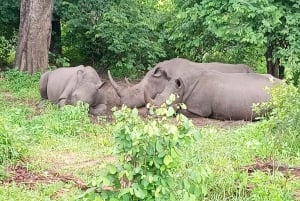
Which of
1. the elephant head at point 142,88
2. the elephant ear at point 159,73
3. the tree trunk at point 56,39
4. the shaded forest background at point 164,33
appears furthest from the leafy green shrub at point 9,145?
the tree trunk at point 56,39

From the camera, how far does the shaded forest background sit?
1242cm

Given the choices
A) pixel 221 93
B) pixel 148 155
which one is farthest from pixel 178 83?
pixel 148 155

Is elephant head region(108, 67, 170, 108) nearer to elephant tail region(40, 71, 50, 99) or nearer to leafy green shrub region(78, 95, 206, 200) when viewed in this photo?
elephant tail region(40, 71, 50, 99)

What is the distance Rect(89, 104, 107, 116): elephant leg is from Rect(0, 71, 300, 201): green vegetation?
696 millimetres

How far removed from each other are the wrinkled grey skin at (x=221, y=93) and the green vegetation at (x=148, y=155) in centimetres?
144

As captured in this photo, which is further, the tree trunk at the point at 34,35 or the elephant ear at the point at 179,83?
the tree trunk at the point at 34,35

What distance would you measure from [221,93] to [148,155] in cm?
726

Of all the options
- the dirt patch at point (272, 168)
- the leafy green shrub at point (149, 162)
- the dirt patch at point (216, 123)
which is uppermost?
the leafy green shrub at point (149, 162)

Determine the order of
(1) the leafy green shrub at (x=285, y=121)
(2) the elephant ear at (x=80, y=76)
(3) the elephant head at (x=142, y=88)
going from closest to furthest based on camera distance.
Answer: (1) the leafy green shrub at (x=285, y=121), (2) the elephant ear at (x=80, y=76), (3) the elephant head at (x=142, y=88)

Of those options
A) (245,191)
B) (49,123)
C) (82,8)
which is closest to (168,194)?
(245,191)

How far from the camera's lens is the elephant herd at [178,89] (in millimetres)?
11711

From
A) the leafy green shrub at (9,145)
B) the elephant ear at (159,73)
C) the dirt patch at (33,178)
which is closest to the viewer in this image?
the dirt patch at (33,178)

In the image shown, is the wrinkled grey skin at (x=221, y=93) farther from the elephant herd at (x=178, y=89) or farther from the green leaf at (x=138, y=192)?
the green leaf at (x=138, y=192)

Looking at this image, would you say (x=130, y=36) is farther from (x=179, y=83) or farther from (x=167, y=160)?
(x=167, y=160)
